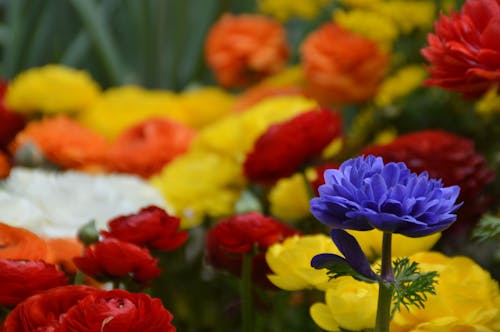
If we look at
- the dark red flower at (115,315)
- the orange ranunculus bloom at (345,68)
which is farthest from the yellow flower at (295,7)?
the dark red flower at (115,315)

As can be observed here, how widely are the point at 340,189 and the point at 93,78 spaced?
3.65ft

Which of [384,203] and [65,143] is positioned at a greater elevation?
[384,203]

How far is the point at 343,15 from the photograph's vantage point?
732 millimetres

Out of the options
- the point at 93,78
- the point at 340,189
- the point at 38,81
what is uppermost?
the point at 340,189

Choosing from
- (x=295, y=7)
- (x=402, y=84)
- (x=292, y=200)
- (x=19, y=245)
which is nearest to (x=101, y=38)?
(x=295, y=7)

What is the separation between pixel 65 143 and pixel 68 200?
0.75 ft

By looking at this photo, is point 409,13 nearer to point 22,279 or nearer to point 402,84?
point 402,84

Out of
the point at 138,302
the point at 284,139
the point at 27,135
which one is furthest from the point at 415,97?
the point at 138,302

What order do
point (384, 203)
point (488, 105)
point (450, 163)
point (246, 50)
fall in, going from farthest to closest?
point (246, 50) → point (488, 105) → point (450, 163) → point (384, 203)

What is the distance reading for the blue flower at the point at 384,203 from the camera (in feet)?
0.92

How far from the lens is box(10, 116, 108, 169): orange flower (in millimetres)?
793

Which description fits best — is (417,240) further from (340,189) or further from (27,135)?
(27,135)

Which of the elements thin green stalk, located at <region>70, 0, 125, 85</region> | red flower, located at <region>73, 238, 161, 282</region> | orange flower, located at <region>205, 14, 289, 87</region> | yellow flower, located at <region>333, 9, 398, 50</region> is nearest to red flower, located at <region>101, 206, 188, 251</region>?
red flower, located at <region>73, 238, 161, 282</region>

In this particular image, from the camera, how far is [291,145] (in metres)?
0.53
